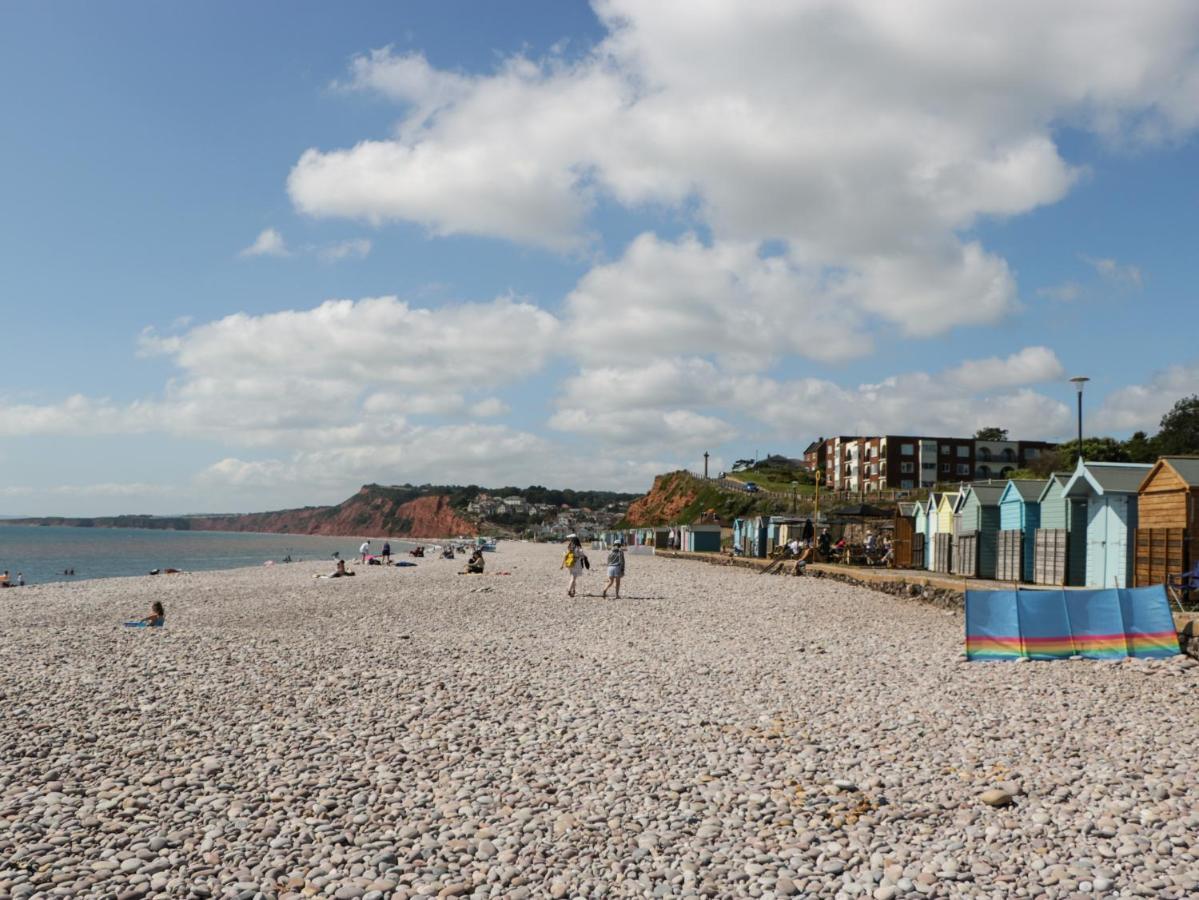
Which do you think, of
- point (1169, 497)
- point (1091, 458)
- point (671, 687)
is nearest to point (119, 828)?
point (671, 687)

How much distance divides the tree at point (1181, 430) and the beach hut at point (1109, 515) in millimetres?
56493

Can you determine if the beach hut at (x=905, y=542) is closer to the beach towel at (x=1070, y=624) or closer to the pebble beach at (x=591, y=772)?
the pebble beach at (x=591, y=772)

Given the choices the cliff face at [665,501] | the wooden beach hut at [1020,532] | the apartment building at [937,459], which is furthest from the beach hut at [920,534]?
the cliff face at [665,501]

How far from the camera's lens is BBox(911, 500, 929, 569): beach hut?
38.1 metres

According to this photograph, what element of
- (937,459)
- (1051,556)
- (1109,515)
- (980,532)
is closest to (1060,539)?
(1051,556)

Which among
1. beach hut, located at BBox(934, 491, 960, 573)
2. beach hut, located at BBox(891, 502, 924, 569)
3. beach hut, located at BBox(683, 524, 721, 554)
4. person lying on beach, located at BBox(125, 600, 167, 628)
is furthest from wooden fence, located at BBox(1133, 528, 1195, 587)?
beach hut, located at BBox(683, 524, 721, 554)

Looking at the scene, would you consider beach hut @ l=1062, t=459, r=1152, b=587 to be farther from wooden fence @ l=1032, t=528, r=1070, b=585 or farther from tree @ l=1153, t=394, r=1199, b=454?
tree @ l=1153, t=394, r=1199, b=454

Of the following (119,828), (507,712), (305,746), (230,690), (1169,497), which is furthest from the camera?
(1169,497)

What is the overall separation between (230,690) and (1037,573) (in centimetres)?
2191

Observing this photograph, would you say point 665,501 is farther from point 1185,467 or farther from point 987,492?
point 1185,467

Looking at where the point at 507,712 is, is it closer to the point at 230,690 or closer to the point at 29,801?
the point at 230,690

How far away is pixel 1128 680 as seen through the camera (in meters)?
13.6

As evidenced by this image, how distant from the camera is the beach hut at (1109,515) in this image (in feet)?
71.3

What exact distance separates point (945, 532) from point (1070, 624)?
20537 millimetres
